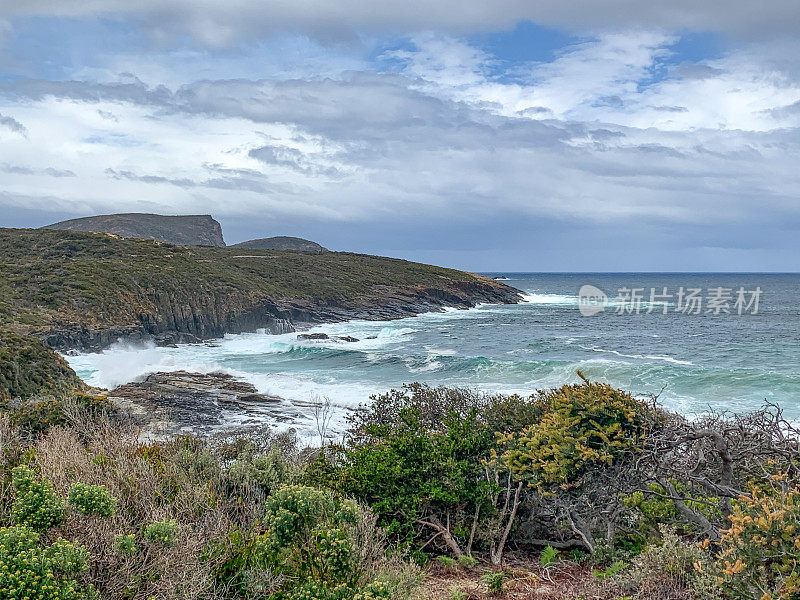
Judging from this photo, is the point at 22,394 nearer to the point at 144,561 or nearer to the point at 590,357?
the point at 144,561

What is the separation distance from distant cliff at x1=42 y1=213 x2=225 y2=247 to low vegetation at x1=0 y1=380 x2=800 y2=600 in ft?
358

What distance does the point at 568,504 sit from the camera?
620 cm

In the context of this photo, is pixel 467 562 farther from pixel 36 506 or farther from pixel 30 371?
pixel 30 371

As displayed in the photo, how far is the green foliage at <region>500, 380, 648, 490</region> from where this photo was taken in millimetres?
6004

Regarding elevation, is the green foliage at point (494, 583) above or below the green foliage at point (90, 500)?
below

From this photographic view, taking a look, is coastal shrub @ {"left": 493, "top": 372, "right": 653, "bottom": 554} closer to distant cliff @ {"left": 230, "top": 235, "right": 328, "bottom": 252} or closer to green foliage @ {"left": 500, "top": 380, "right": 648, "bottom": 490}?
green foliage @ {"left": 500, "top": 380, "right": 648, "bottom": 490}

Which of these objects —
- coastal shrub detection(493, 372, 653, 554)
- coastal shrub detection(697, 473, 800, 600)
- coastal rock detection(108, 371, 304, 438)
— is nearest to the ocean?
coastal rock detection(108, 371, 304, 438)

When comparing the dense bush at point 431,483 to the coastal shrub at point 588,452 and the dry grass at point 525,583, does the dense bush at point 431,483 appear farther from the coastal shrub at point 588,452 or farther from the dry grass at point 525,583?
the coastal shrub at point 588,452

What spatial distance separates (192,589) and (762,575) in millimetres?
3788

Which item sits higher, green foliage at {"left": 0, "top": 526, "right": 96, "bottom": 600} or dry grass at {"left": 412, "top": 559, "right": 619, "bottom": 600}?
green foliage at {"left": 0, "top": 526, "right": 96, "bottom": 600}

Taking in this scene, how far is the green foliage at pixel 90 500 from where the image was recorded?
436 cm

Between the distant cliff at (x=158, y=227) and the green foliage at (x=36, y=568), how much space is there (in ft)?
366

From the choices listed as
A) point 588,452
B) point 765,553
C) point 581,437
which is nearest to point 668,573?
point 765,553

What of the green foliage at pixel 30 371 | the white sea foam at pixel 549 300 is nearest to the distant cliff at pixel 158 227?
the white sea foam at pixel 549 300
